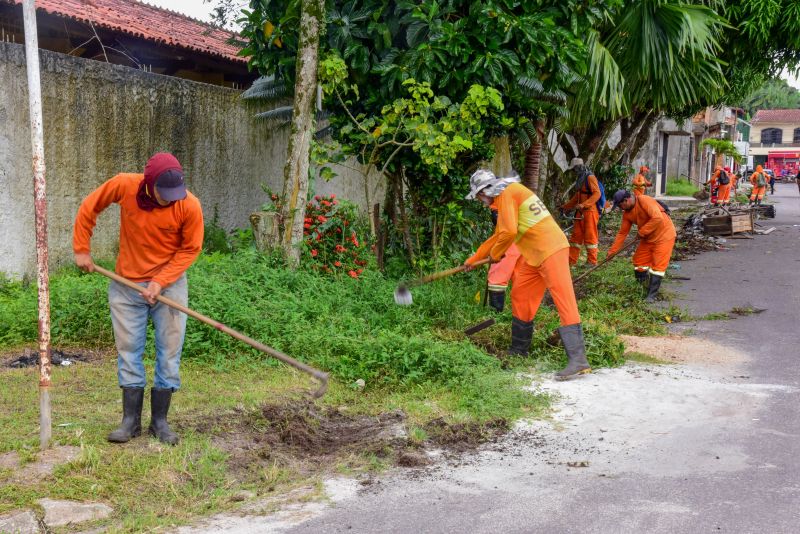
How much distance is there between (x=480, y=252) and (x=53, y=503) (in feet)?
14.0

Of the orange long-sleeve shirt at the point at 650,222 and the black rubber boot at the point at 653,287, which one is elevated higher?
the orange long-sleeve shirt at the point at 650,222

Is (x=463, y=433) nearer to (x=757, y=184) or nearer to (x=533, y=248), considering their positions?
(x=533, y=248)

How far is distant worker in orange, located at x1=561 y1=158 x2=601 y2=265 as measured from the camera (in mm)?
12805

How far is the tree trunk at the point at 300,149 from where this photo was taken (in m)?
8.53

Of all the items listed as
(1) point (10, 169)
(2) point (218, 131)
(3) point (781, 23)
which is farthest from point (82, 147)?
(3) point (781, 23)

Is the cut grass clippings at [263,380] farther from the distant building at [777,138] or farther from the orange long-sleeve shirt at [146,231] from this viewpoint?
the distant building at [777,138]

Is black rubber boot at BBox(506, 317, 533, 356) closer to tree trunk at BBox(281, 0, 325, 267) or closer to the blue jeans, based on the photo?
tree trunk at BBox(281, 0, 325, 267)

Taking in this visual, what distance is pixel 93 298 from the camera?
7.16 m

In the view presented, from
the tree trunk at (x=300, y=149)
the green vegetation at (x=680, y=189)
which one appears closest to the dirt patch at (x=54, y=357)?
the tree trunk at (x=300, y=149)

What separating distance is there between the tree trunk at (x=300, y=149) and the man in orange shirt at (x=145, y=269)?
11.9ft

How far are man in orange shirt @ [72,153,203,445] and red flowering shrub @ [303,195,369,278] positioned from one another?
3.85 m

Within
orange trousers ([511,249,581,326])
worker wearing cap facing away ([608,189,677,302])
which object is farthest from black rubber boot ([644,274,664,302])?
orange trousers ([511,249,581,326])

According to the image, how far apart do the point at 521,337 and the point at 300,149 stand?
10.2 feet

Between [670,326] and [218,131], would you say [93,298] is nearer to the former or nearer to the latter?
[218,131]
